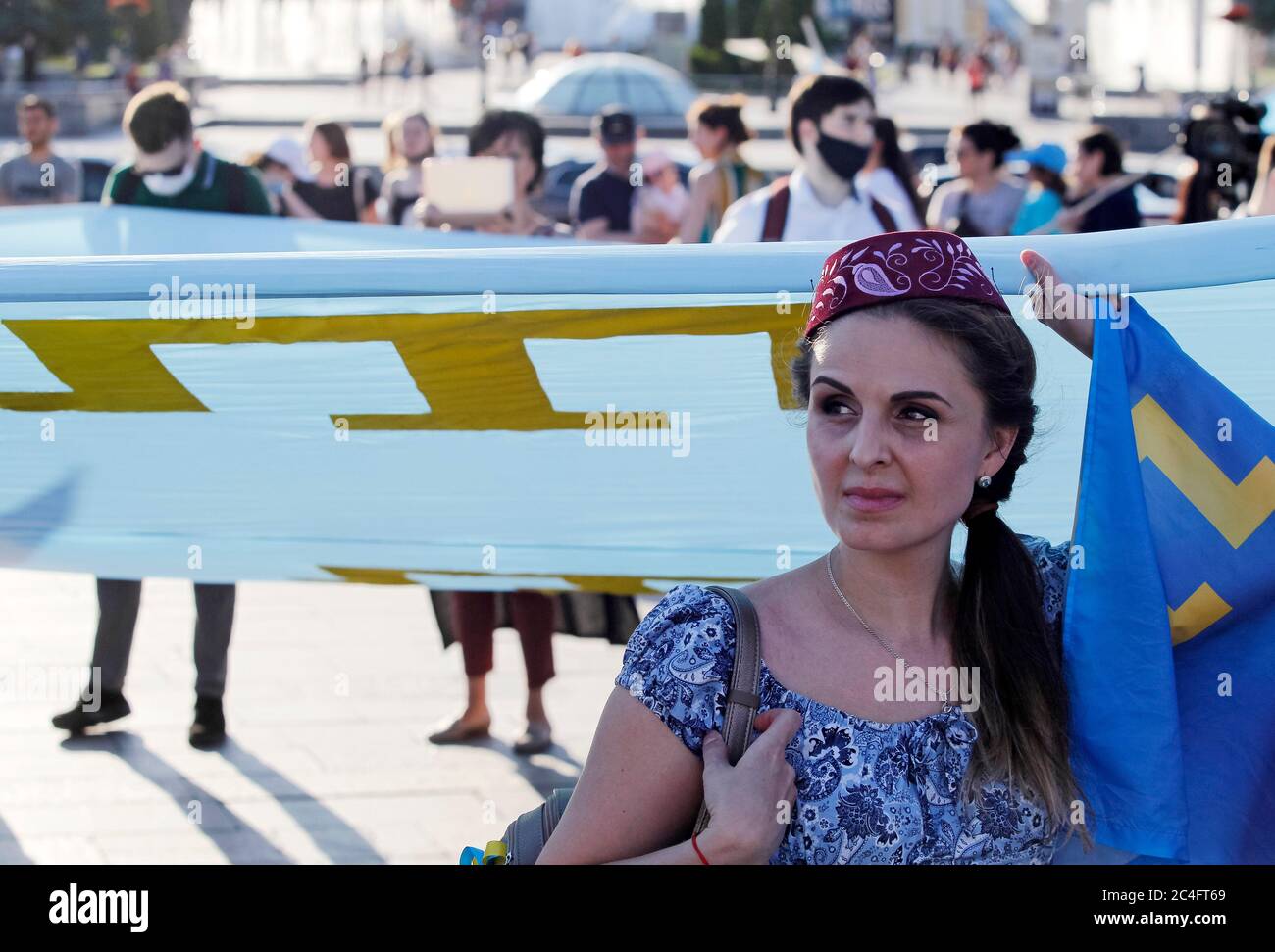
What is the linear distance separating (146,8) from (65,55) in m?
6.24

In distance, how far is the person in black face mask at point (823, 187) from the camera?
242 inches

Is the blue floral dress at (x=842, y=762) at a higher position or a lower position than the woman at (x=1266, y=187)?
lower

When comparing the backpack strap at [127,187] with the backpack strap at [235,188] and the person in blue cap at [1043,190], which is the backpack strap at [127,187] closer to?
the backpack strap at [235,188]

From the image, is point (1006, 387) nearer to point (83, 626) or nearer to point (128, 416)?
point (128, 416)

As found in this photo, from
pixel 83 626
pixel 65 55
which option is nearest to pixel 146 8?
pixel 65 55

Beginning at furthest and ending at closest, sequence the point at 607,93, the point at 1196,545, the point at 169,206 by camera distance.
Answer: the point at 607,93 < the point at 169,206 < the point at 1196,545

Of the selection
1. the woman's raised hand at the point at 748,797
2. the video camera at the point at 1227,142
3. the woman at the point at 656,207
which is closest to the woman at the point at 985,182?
the video camera at the point at 1227,142

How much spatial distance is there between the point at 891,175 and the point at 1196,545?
564 centimetres

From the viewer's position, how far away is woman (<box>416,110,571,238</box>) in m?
6.77

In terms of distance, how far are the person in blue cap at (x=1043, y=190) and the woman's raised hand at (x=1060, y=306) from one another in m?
6.10

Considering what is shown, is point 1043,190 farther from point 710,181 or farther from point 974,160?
point 710,181

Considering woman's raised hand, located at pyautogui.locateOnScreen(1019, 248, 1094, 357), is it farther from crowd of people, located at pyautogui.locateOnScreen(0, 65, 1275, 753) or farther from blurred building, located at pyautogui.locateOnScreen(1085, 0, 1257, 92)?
blurred building, located at pyautogui.locateOnScreen(1085, 0, 1257, 92)

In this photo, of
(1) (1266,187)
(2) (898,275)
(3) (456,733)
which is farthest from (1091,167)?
(2) (898,275)

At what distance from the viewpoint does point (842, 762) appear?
7.33ft
